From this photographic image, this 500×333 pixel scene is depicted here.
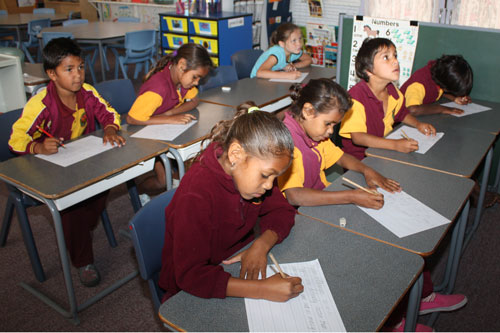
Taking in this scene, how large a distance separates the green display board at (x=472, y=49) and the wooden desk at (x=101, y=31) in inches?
168

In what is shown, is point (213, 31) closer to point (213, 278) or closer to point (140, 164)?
point (140, 164)

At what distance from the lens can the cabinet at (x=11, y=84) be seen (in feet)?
10.3

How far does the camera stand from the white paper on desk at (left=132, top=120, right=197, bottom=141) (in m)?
2.29

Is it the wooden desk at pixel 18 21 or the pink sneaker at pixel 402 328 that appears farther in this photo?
the wooden desk at pixel 18 21

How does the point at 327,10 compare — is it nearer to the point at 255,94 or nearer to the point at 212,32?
the point at 212,32

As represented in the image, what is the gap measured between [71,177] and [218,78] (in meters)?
1.89

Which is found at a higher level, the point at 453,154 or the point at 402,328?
the point at 453,154

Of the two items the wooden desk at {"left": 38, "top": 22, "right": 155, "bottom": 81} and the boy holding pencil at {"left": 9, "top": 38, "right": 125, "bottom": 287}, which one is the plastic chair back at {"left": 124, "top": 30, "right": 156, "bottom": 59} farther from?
the boy holding pencil at {"left": 9, "top": 38, "right": 125, "bottom": 287}

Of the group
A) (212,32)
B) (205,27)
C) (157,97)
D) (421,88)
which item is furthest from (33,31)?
(421,88)

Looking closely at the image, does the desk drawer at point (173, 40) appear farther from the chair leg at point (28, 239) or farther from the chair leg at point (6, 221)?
the chair leg at point (28, 239)

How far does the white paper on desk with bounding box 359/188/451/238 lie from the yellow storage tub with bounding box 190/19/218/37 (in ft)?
14.3

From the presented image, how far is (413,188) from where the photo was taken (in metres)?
1.73

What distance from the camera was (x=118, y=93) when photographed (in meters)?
2.86

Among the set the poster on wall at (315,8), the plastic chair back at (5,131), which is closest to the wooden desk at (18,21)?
the poster on wall at (315,8)
